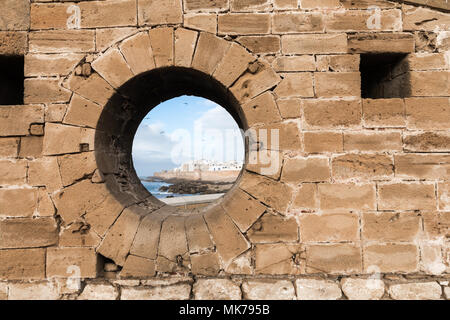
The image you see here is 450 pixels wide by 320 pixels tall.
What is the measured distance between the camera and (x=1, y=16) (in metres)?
3.05

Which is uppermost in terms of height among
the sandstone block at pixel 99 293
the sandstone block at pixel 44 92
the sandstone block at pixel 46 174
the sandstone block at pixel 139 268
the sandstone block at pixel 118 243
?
the sandstone block at pixel 44 92

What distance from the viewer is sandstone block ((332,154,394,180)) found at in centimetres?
284

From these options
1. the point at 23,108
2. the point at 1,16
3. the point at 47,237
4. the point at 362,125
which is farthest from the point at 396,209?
the point at 1,16

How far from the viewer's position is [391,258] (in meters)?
2.77

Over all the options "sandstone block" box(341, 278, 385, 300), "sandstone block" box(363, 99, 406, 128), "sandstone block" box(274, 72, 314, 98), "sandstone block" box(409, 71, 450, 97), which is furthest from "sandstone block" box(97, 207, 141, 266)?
"sandstone block" box(409, 71, 450, 97)

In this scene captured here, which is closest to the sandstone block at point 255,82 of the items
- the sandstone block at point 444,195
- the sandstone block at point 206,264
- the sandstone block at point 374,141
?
the sandstone block at point 374,141

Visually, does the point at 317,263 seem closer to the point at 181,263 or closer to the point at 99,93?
the point at 181,263

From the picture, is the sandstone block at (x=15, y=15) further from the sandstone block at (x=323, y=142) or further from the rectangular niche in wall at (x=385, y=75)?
the rectangular niche in wall at (x=385, y=75)

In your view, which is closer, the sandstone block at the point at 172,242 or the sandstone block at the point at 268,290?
the sandstone block at the point at 268,290

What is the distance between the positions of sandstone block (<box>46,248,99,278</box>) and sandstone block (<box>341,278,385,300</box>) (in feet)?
7.89

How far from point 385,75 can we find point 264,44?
1.50 m

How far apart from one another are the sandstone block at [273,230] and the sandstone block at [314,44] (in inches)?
66.2

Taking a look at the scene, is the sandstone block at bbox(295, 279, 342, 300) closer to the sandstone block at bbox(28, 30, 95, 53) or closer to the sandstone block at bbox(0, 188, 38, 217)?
the sandstone block at bbox(0, 188, 38, 217)

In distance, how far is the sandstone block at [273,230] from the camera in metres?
2.79
